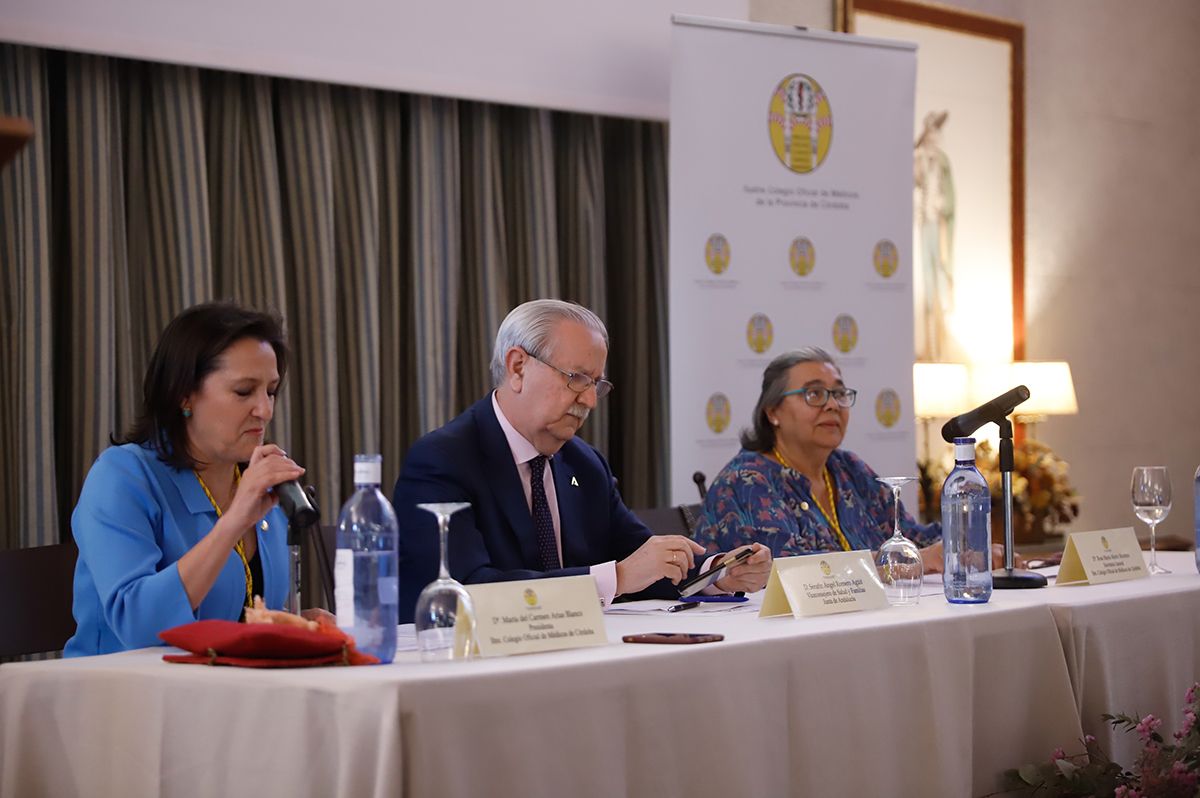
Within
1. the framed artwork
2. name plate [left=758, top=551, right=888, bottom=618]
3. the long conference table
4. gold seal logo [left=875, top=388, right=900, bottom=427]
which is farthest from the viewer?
the framed artwork

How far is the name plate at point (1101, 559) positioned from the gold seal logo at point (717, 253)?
7.25 feet

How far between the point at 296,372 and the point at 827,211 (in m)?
2.08

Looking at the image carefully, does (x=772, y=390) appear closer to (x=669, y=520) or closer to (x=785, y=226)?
(x=669, y=520)

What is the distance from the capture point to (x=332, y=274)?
4473 mm

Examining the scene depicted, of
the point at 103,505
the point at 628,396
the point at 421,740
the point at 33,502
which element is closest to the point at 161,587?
the point at 103,505

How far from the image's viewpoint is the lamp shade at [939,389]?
583 centimetres

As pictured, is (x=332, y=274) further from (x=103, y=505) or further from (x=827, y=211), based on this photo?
(x=103, y=505)

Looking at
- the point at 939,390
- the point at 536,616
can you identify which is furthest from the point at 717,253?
the point at 536,616

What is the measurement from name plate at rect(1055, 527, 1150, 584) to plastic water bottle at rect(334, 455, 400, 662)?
1.50 m

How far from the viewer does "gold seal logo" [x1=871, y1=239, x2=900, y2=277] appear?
5270 mm

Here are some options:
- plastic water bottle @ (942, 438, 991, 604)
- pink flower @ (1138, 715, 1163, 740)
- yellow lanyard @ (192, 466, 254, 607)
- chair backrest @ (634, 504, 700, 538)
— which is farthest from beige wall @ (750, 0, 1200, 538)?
yellow lanyard @ (192, 466, 254, 607)

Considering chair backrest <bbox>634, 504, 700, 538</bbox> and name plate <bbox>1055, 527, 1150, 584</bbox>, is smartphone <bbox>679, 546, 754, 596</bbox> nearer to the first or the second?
name plate <bbox>1055, 527, 1150, 584</bbox>

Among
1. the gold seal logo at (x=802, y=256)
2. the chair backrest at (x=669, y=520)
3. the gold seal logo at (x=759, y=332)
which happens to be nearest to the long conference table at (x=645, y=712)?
the chair backrest at (x=669, y=520)

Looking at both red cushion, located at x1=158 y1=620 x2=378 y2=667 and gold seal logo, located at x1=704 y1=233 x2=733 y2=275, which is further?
gold seal logo, located at x1=704 y1=233 x2=733 y2=275
